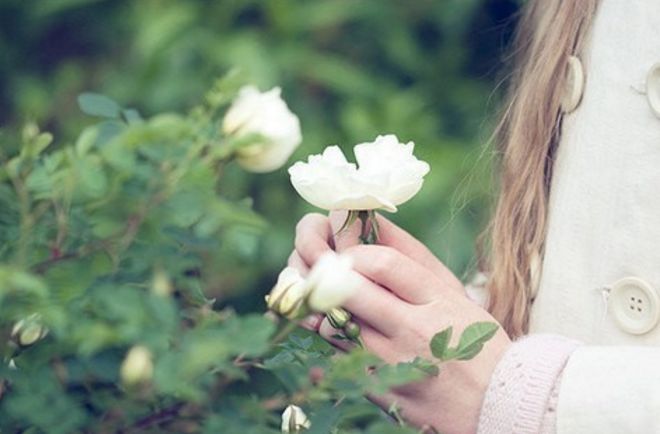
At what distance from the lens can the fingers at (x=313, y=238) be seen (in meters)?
1.15

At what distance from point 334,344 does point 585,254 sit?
29 cm

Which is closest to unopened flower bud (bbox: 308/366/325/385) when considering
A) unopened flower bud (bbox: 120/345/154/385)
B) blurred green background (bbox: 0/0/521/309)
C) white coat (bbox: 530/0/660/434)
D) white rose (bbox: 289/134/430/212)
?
unopened flower bud (bbox: 120/345/154/385)

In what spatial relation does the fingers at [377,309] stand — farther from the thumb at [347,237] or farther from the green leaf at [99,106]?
the green leaf at [99,106]

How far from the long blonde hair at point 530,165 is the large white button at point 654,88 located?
0.11 meters

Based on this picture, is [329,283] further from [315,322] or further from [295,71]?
[295,71]

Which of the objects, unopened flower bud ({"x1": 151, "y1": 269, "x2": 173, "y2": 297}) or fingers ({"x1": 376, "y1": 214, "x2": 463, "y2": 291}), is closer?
unopened flower bud ({"x1": 151, "y1": 269, "x2": 173, "y2": 297})

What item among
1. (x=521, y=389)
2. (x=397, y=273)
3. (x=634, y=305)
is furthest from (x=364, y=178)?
(x=634, y=305)

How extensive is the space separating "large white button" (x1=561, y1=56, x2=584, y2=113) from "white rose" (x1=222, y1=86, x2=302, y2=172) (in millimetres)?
572

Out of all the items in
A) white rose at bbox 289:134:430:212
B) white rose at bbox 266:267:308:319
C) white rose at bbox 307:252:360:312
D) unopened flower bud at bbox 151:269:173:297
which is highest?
unopened flower bud at bbox 151:269:173:297

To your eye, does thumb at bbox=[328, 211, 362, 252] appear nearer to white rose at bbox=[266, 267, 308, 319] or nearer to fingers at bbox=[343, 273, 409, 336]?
fingers at bbox=[343, 273, 409, 336]

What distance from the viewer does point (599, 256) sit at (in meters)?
1.27

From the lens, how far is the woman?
1.12 metres

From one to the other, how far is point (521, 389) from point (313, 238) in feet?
0.65

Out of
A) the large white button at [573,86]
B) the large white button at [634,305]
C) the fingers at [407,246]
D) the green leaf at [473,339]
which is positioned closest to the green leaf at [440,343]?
the green leaf at [473,339]
